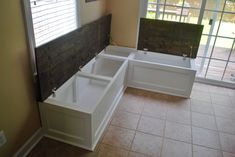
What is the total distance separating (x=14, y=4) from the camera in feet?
5.20

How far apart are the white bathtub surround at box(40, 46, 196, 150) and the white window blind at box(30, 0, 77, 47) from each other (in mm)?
570

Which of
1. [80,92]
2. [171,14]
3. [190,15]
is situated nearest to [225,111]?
[190,15]

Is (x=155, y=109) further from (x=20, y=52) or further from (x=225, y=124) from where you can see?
(x=20, y=52)

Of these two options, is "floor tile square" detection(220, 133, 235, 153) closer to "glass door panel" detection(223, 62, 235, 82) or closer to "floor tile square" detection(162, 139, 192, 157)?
"floor tile square" detection(162, 139, 192, 157)

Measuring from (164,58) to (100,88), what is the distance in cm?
123

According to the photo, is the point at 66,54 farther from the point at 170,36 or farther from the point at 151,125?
the point at 170,36

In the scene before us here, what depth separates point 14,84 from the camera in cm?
173

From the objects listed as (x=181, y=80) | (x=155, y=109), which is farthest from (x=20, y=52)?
(x=181, y=80)

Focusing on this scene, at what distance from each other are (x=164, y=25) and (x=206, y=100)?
4.28ft

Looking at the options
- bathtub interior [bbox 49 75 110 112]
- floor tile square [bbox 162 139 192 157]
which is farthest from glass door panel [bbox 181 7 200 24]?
floor tile square [bbox 162 139 192 157]

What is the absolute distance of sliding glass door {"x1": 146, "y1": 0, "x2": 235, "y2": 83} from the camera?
3.18 metres

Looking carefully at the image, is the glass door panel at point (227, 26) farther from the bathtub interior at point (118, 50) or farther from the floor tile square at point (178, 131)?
the floor tile square at point (178, 131)

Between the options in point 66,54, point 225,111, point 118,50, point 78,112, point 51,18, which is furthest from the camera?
point 118,50

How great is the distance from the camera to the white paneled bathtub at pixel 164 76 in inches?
118
